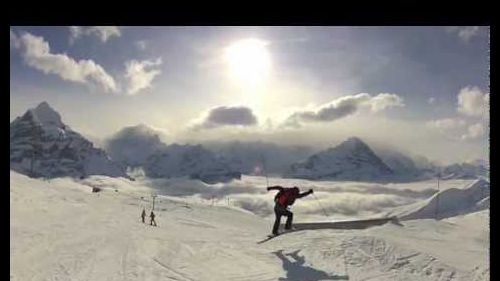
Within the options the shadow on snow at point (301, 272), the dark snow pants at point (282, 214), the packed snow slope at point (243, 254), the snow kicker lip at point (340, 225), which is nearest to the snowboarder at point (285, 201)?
the dark snow pants at point (282, 214)

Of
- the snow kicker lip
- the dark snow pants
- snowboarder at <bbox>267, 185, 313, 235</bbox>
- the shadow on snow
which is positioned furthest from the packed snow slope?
snowboarder at <bbox>267, 185, 313, 235</bbox>

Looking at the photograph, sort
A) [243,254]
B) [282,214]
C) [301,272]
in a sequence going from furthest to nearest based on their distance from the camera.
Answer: [282,214] → [243,254] → [301,272]

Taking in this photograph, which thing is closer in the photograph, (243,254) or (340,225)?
(243,254)

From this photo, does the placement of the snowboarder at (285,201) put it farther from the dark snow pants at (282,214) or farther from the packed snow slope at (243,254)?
the packed snow slope at (243,254)

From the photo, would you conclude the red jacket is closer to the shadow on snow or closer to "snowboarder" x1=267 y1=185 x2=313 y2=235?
"snowboarder" x1=267 y1=185 x2=313 y2=235

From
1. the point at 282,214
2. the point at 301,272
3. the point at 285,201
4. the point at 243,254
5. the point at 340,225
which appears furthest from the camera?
the point at 340,225

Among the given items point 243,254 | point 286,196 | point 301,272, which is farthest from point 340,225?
point 301,272

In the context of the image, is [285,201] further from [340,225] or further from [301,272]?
[301,272]

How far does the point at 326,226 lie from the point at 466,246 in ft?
13.8

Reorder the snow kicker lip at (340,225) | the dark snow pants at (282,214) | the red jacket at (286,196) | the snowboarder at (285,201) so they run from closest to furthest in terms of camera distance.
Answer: the dark snow pants at (282,214), the snowboarder at (285,201), the red jacket at (286,196), the snow kicker lip at (340,225)

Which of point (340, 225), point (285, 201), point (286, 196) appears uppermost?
point (286, 196)
